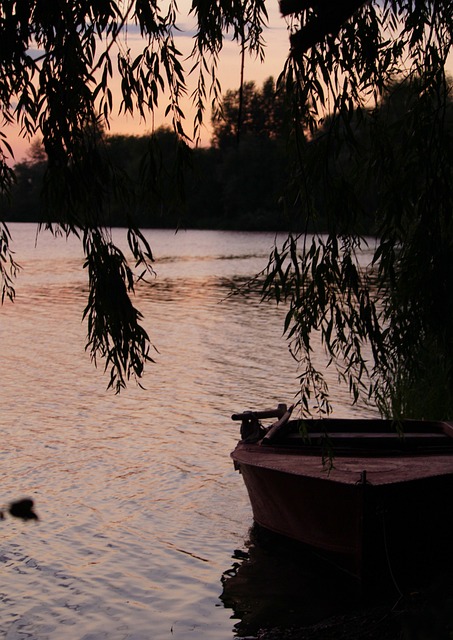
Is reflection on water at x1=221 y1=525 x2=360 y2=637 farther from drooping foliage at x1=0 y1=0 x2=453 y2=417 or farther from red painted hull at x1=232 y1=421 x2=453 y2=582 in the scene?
drooping foliage at x1=0 y1=0 x2=453 y2=417

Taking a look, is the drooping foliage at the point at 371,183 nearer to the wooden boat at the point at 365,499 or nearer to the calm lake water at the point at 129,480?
the wooden boat at the point at 365,499

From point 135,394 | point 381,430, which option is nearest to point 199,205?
point 135,394

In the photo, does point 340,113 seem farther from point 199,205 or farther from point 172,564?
point 199,205

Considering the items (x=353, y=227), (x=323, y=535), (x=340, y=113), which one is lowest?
(x=323, y=535)

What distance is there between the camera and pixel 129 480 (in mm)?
11695

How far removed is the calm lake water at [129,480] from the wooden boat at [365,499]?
662 mm

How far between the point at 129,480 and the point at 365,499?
5.19 metres

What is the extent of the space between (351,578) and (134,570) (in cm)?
213

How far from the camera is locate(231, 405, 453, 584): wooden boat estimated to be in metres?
7.16

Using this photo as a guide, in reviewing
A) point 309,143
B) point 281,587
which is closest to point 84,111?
point 309,143

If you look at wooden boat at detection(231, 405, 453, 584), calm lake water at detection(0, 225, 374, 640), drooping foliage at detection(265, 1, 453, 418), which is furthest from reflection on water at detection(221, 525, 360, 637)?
drooping foliage at detection(265, 1, 453, 418)

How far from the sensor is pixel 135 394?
17344 millimetres

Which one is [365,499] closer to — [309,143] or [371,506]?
[371,506]

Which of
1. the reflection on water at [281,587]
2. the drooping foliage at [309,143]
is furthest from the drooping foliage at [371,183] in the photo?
the reflection on water at [281,587]
